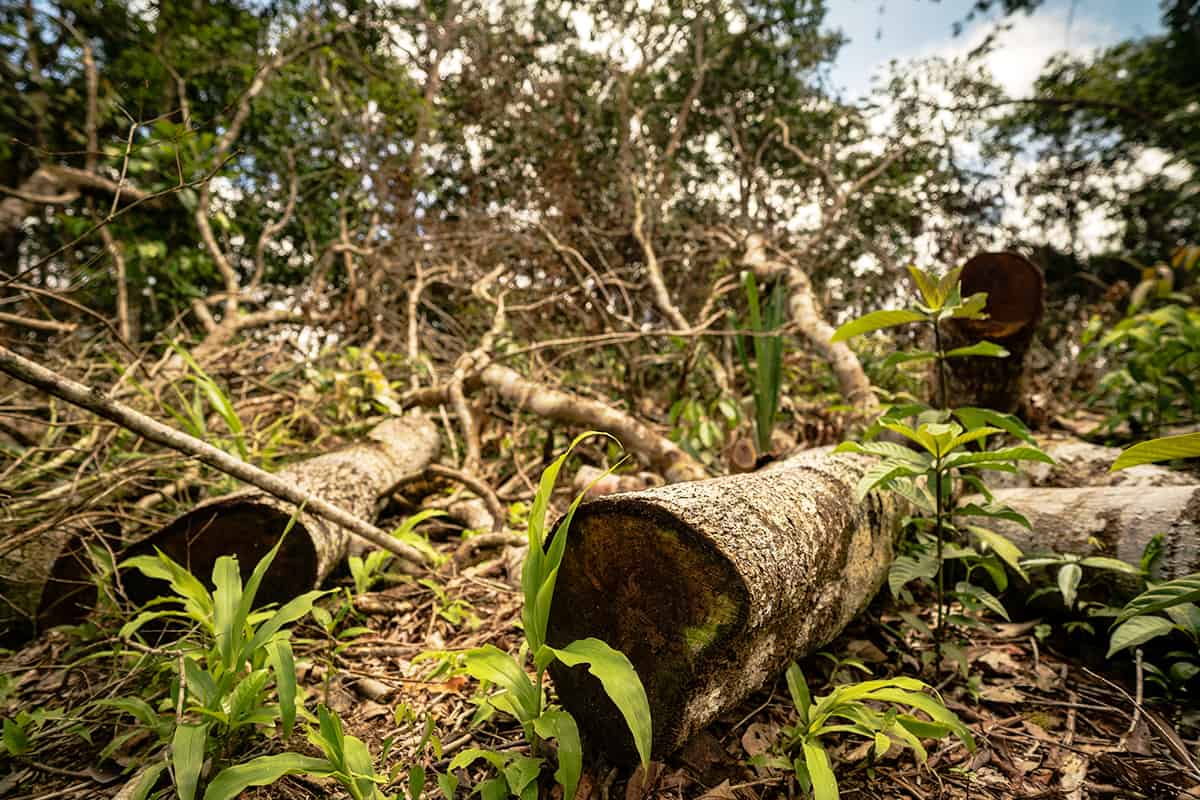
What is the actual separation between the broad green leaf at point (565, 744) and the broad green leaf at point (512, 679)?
0.10 feet

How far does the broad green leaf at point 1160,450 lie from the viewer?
0.83m

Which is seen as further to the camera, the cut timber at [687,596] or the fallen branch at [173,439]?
the fallen branch at [173,439]

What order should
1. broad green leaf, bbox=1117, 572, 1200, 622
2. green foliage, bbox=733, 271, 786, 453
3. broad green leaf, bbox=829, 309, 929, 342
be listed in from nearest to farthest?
broad green leaf, bbox=1117, 572, 1200, 622
broad green leaf, bbox=829, 309, 929, 342
green foliage, bbox=733, 271, 786, 453

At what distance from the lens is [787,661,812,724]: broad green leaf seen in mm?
1139

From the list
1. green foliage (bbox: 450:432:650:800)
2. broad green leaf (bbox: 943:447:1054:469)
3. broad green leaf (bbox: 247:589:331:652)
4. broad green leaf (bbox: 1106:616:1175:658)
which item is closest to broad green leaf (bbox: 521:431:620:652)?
green foliage (bbox: 450:432:650:800)

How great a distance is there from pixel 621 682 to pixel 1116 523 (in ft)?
5.45

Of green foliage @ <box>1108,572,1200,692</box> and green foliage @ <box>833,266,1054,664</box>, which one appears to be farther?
green foliage @ <box>833,266,1054,664</box>

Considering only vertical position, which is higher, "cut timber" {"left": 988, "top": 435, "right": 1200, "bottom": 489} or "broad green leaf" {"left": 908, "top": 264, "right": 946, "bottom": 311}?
"broad green leaf" {"left": 908, "top": 264, "right": 946, "bottom": 311}

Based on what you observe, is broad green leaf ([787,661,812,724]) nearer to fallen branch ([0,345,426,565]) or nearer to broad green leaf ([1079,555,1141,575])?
broad green leaf ([1079,555,1141,575])

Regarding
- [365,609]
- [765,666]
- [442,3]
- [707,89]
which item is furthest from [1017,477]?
[442,3]

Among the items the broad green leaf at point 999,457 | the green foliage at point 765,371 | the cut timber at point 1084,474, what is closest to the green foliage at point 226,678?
the broad green leaf at point 999,457

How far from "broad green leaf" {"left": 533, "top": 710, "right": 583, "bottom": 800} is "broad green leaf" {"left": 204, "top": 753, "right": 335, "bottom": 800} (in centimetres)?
39

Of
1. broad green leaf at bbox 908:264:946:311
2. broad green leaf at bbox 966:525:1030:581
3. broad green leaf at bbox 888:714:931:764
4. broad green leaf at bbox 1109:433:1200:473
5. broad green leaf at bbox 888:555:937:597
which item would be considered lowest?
broad green leaf at bbox 888:714:931:764

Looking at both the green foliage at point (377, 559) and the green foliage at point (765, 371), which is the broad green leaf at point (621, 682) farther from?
the green foliage at point (765, 371)
